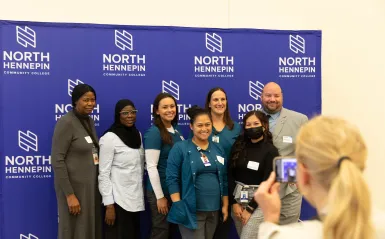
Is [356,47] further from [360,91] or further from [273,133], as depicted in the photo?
[273,133]

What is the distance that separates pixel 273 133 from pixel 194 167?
2.66 ft

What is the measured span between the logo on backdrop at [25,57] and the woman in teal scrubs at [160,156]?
106cm

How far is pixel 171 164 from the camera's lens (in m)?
3.39

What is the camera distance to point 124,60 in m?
4.01

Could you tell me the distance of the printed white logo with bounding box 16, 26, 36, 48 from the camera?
3746mm

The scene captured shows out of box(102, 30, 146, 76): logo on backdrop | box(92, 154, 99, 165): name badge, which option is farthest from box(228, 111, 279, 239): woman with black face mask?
box(102, 30, 146, 76): logo on backdrop

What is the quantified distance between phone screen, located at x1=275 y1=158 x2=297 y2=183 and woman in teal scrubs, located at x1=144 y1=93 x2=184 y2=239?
232cm

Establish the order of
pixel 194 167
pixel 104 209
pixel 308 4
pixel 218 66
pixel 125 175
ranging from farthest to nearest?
pixel 308 4 → pixel 218 66 → pixel 104 209 → pixel 125 175 → pixel 194 167

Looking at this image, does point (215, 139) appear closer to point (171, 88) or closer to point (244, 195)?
point (244, 195)

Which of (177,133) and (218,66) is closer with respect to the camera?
(177,133)

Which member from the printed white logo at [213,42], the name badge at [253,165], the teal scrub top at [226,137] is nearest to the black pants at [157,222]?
the teal scrub top at [226,137]

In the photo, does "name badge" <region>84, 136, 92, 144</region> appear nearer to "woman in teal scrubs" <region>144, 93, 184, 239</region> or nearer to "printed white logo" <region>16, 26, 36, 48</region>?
"woman in teal scrubs" <region>144, 93, 184, 239</region>

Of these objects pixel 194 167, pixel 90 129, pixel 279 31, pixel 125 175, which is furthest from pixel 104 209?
pixel 279 31

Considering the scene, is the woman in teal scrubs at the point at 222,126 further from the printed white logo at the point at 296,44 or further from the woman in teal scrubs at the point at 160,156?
the printed white logo at the point at 296,44
